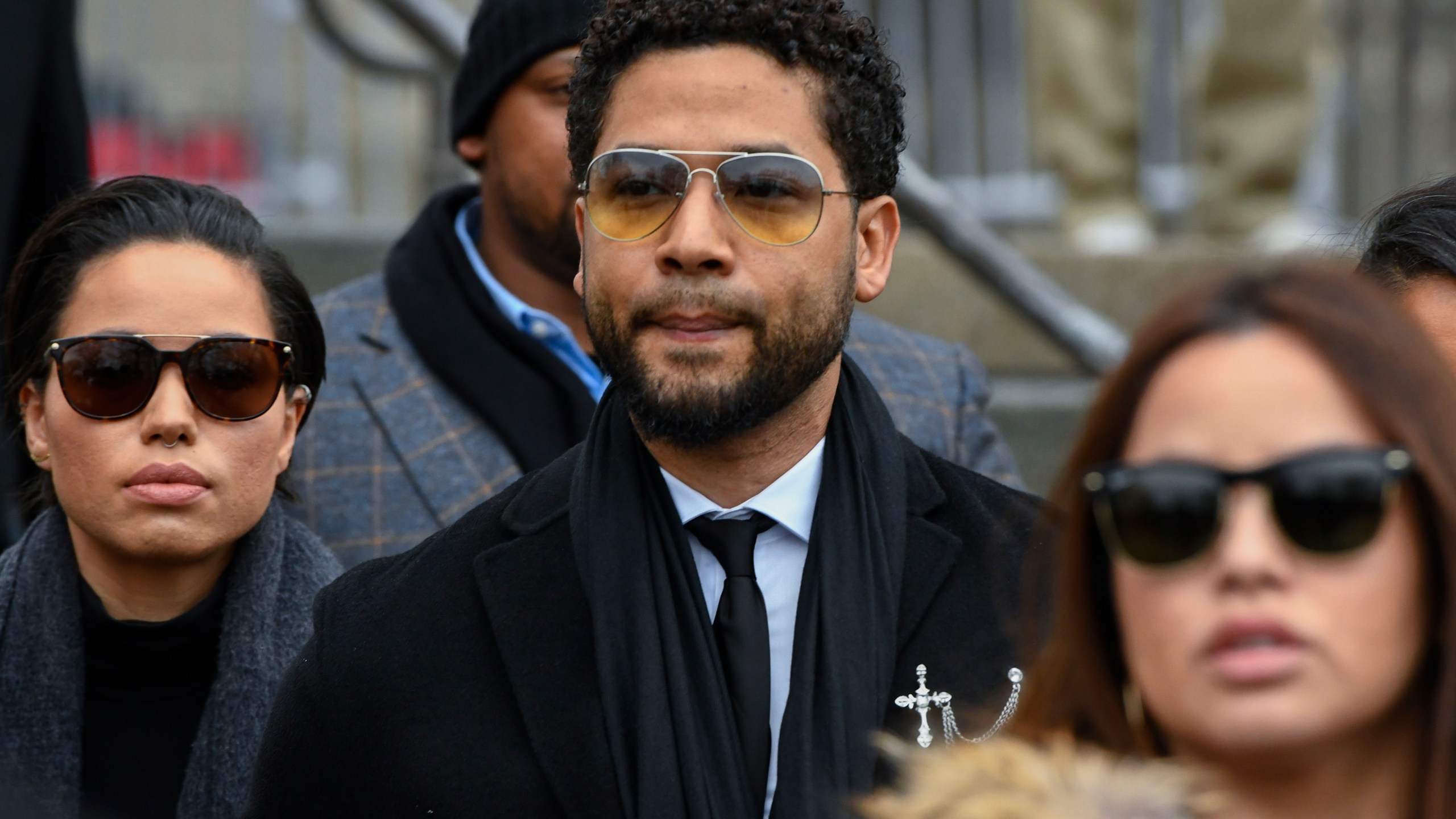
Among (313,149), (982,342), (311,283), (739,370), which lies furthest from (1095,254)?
(739,370)

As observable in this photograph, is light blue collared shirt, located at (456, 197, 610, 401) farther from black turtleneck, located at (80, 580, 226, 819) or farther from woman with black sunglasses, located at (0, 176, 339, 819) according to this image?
black turtleneck, located at (80, 580, 226, 819)

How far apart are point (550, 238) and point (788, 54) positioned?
53.8 inches

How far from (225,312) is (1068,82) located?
13.4 ft

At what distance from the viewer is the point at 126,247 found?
9.96 feet

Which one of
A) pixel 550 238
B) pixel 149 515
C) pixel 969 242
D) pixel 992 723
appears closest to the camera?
pixel 992 723

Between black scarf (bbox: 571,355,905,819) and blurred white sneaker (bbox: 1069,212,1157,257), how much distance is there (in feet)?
12.3

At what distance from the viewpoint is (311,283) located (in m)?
5.88

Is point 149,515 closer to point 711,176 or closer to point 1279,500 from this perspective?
point 711,176

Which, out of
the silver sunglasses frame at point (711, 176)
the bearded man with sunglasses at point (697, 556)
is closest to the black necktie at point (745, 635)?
the bearded man with sunglasses at point (697, 556)

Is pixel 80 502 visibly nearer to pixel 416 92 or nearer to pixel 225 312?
pixel 225 312

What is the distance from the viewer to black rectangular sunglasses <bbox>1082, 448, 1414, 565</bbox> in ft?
5.55

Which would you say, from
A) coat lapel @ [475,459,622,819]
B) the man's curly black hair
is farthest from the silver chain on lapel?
the man's curly black hair

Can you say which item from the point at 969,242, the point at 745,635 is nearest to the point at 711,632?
the point at 745,635

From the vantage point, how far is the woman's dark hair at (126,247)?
9.99 ft
